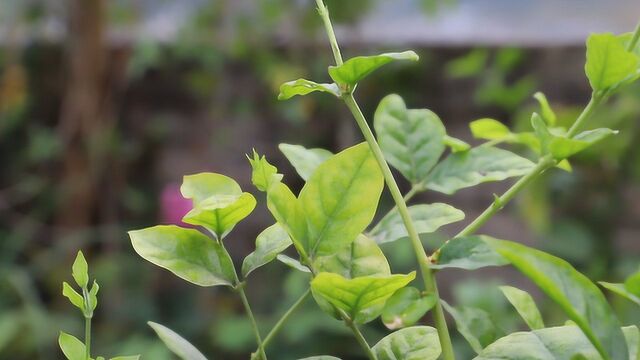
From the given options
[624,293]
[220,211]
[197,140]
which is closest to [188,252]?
[220,211]

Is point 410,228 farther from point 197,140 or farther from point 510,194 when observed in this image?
point 197,140

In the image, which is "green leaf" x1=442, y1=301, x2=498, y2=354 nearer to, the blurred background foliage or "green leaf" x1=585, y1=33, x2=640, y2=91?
"green leaf" x1=585, y1=33, x2=640, y2=91

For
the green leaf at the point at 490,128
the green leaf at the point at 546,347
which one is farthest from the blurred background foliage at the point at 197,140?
the green leaf at the point at 546,347

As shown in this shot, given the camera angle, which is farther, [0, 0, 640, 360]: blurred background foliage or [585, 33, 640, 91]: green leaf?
[0, 0, 640, 360]: blurred background foliage

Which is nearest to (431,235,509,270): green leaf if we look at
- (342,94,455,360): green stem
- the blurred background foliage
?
(342,94,455,360): green stem

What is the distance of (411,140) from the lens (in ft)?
0.94

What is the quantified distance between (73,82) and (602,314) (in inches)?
70.7

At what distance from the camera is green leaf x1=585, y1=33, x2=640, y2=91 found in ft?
0.70

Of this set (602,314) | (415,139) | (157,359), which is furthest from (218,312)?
(602,314)

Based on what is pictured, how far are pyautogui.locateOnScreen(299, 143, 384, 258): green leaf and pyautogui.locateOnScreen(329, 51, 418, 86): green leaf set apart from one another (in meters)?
0.02

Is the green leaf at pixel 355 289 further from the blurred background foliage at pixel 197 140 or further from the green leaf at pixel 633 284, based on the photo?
the blurred background foliage at pixel 197 140

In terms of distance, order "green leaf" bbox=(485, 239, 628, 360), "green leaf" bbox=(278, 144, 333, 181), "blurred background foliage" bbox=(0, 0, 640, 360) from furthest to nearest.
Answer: "blurred background foliage" bbox=(0, 0, 640, 360) < "green leaf" bbox=(278, 144, 333, 181) < "green leaf" bbox=(485, 239, 628, 360)

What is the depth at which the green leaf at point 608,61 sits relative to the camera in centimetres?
21

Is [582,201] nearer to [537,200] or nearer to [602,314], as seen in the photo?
[537,200]
